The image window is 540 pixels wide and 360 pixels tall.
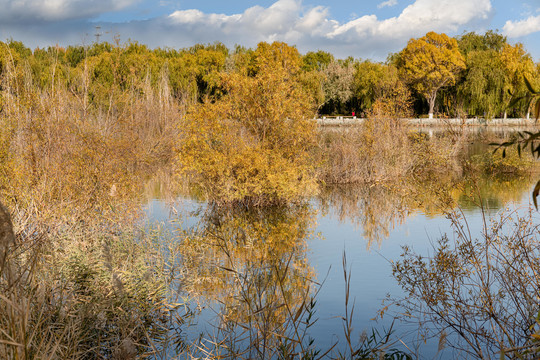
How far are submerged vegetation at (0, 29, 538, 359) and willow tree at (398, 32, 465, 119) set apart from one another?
97.0ft

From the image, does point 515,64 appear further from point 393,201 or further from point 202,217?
point 202,217

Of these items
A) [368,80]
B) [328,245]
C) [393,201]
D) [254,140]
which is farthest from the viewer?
[368,80]

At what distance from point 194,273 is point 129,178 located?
4.14 meters

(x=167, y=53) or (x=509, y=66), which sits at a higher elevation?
(x=167, y=53)

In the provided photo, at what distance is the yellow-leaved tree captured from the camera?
13.3 m

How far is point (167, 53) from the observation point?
76.2 metres

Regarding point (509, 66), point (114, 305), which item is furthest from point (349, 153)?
point (509, 66)

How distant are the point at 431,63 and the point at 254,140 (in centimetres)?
4018

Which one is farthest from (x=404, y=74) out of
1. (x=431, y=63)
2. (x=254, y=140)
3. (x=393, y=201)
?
(x=254, y=140)

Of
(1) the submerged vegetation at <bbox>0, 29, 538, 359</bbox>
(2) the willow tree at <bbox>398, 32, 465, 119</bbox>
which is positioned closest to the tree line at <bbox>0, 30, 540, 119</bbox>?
(2) the willow tree at <bbox>398, 32, 465, 119</bbox>

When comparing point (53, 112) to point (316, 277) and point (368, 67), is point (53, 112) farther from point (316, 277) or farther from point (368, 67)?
point (368, 67)

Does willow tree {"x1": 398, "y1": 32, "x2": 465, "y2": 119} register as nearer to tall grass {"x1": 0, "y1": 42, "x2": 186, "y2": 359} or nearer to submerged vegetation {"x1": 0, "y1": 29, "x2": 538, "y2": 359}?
submerged vegetation {"x1": 0, "y1": 29, "x2": 538, "y2": 359}

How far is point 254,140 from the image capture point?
1412cm

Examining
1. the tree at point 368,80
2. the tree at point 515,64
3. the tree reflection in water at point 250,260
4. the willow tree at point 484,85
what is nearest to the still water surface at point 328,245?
the tree reflection in water at point 250,260
